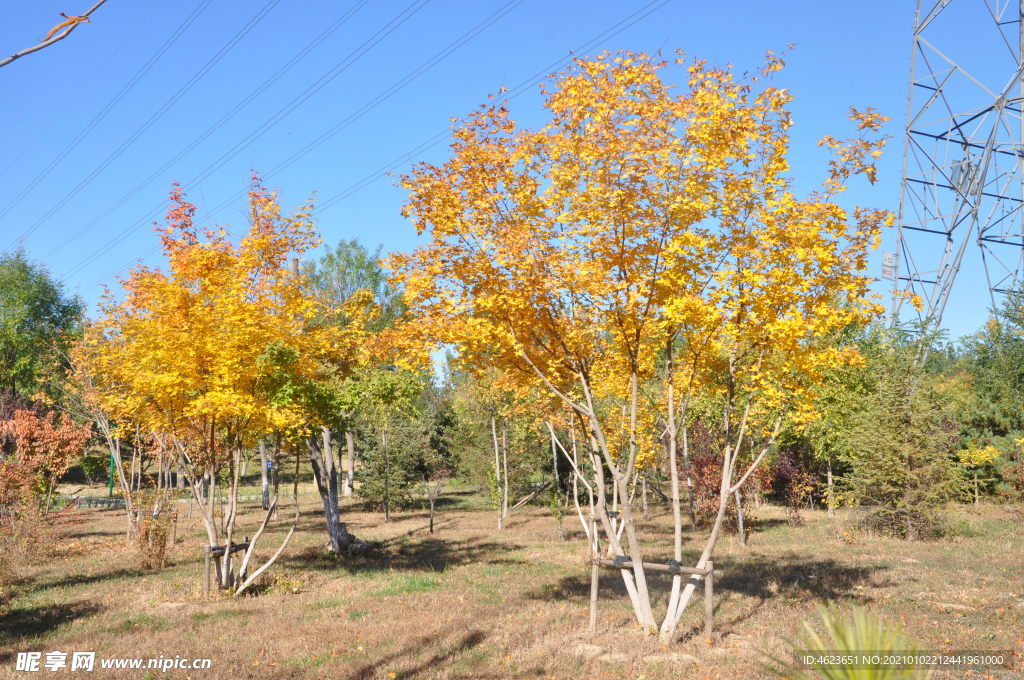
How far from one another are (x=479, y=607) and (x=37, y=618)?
22.7ft

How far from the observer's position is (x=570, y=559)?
55.8 feet

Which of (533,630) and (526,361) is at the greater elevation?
(526,361)

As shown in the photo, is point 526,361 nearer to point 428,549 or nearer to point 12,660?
point 12,660

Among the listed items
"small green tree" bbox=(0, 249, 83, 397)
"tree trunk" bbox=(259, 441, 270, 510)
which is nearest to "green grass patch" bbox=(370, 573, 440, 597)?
"tree trunk" bbox=(259, 441, 270, 510)

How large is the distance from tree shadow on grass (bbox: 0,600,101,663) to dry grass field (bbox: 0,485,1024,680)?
1.8 inches

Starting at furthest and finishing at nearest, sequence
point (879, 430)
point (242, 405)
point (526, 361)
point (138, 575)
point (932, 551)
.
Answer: point (879, 430), point (932, 551), point (138, 575), point (242, 405), point (526, 361)

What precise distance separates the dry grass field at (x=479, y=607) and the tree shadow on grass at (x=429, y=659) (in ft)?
0.11

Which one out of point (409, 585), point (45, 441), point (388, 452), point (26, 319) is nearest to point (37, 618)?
point (409, 585)

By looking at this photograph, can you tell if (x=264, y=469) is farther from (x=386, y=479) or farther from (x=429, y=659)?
(x=429, y=659)

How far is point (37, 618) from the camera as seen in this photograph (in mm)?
10625

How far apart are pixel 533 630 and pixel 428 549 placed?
33.9 ft

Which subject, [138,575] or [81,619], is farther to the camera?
[138,575]

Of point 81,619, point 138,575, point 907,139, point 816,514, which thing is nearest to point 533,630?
point 81,619

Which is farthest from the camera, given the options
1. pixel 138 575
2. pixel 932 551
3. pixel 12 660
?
pixel 932 551
